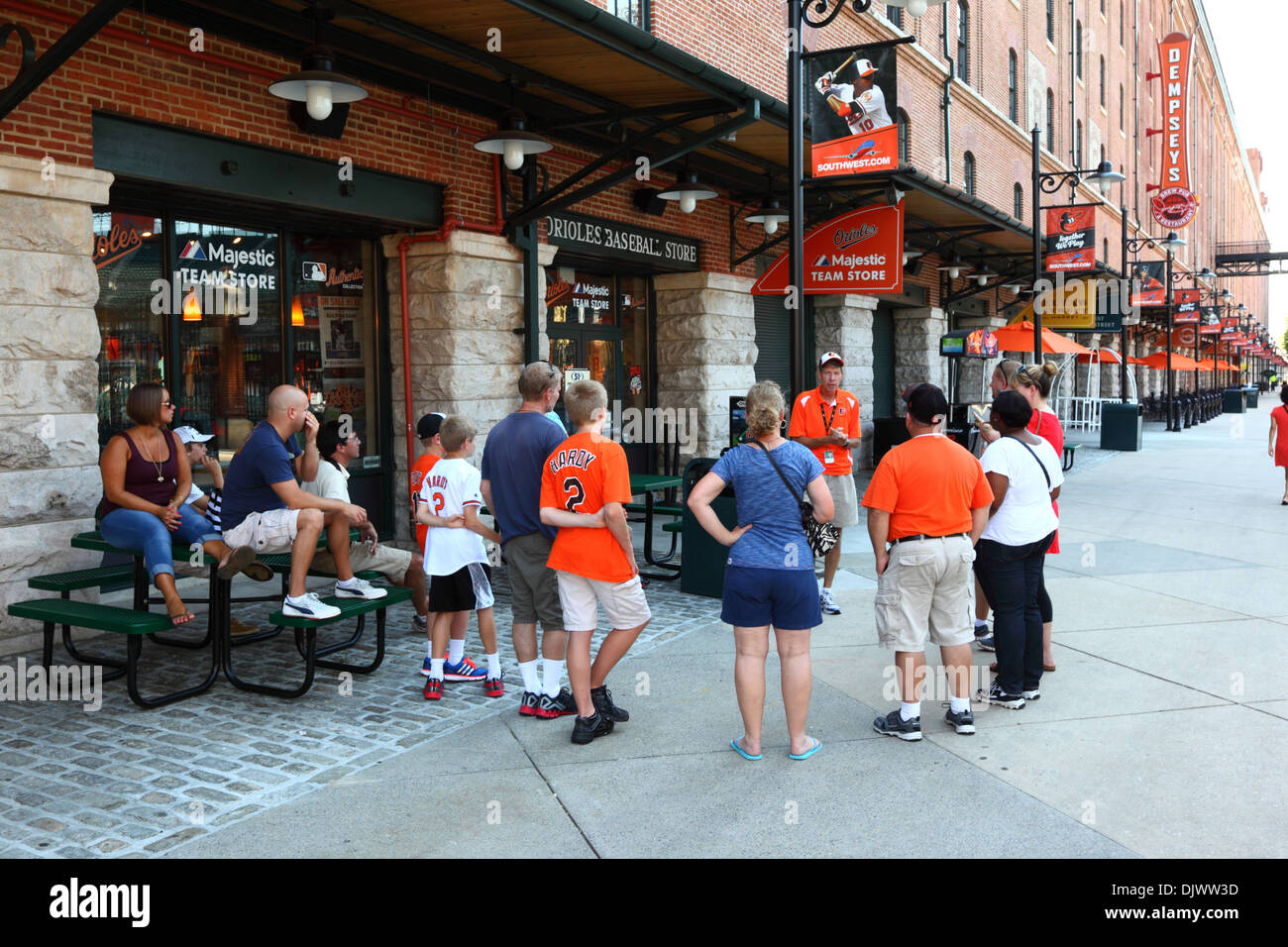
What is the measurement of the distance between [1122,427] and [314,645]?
79.2 feet

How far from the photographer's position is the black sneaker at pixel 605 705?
19.1 feet

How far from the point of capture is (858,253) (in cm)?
1249

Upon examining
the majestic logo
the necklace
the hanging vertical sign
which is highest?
the hanging vertical sign

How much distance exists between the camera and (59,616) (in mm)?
6234

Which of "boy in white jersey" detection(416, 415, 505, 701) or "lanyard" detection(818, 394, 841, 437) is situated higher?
"lanyard" detection(818, 394, 841, 437)

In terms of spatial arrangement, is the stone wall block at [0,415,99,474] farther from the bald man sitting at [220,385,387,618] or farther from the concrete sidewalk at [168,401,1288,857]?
the concrete sidewalk at [168,401,1288,857]

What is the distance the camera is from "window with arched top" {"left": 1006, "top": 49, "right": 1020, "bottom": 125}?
28.8m

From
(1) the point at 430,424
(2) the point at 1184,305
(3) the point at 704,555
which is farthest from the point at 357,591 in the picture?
(2) the point at 1184,305

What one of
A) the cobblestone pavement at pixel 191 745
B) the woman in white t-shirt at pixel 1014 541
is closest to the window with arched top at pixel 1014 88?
the woman in white t-shirt at pixel 1014 541

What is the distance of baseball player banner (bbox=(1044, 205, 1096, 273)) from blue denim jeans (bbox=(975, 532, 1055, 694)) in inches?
663

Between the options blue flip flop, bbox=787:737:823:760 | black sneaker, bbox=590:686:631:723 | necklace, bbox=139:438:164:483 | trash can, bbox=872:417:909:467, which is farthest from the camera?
trash can, bbox=872:417:909:467

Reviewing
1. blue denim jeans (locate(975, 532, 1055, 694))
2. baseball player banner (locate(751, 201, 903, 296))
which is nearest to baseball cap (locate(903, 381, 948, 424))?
blue denim jeans (locate(975, 532, 1055, 694))

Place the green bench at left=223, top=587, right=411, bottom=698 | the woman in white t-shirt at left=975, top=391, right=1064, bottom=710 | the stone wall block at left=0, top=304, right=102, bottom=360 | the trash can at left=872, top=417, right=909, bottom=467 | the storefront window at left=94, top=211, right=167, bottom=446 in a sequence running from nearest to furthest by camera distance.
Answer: the woman in white t-shirt at left=975, top=391, right=1064, bottom=710 → the green bench at left=223, top=587, right=411, bottom=698 → the stone wall block at left=0, top=304, right=102, bottom=360 → the storefront window at left=94, top=211, right=167, bottom=446 → the trash can at left=872, top=417, right=909, bottom=467
